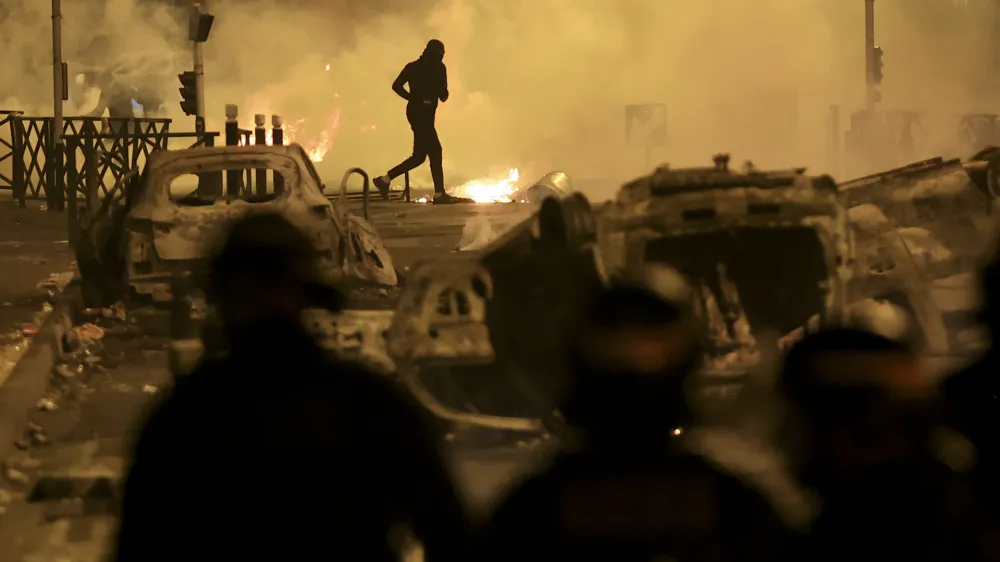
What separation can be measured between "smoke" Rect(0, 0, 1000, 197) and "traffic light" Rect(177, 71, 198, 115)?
14130 millimetres

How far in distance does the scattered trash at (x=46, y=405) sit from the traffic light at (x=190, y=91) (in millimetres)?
12104

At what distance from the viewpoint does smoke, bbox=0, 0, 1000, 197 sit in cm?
3600

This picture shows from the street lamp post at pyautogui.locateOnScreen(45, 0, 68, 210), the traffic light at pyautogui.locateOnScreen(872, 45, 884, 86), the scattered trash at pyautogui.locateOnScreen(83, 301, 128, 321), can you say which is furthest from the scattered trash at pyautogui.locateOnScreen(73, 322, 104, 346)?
the traffic light at pyautogui.locateOnScreen(872, 45, 884, 86)

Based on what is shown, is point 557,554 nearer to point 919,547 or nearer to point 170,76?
point 919,547

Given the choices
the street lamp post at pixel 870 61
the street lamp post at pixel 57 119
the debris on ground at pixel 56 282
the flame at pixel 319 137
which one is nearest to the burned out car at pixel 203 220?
the debris on ground at pixel 56 282

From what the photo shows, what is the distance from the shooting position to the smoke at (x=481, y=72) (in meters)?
36.0

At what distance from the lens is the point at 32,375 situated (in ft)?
30.6

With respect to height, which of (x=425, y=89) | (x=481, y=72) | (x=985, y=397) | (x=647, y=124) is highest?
(x=481, y=72)

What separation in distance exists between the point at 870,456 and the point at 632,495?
0.51m

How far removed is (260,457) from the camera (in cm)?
312

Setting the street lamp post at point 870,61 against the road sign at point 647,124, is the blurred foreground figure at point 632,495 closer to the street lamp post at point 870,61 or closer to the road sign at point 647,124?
the road sign at point 647,124

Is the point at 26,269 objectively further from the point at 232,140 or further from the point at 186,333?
the point at 186,333

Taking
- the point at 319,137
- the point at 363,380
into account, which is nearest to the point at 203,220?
the point at 363,380

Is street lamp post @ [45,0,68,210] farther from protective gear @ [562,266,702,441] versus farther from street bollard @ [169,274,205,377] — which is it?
protective gear @ [562,266,702,441]
